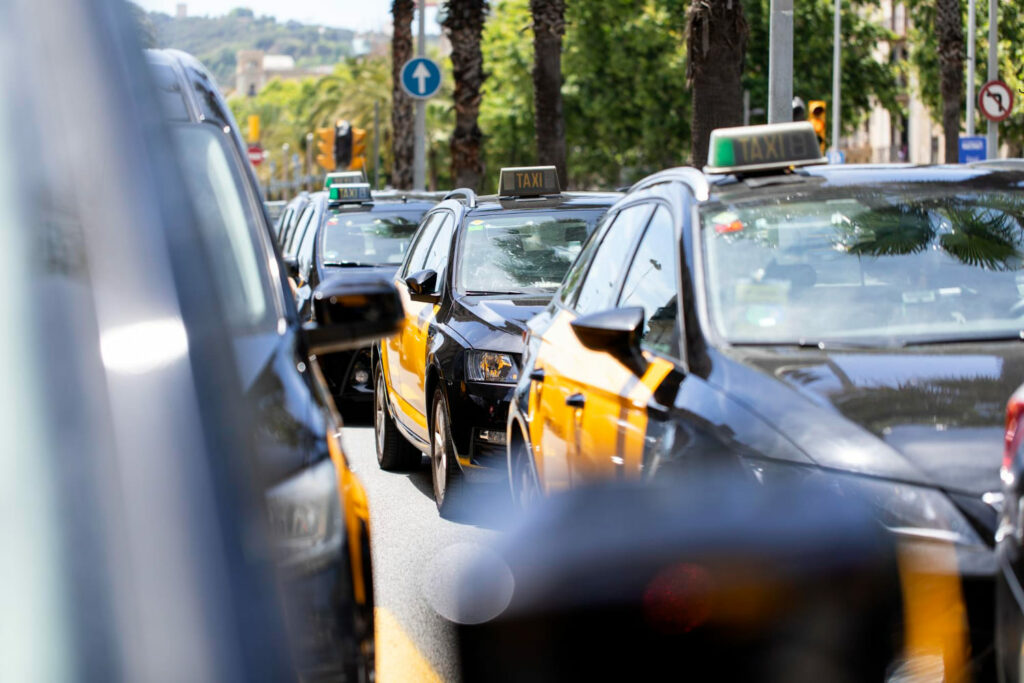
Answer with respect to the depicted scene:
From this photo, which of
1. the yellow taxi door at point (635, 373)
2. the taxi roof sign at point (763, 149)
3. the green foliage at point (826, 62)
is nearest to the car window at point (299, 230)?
the taxi roof sign at point (763, 149)

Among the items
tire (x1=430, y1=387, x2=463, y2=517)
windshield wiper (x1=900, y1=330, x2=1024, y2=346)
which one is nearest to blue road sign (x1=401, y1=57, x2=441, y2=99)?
tire (x1=430, y1=387, x2=463, y2=517)

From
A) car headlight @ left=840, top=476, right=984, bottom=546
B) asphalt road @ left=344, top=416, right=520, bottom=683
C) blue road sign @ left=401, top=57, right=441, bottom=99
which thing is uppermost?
blue road sign @ left=401, top=57, right=441, bottom=99

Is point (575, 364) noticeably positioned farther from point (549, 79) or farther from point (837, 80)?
point (837, 80)

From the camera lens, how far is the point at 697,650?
11.9 feet

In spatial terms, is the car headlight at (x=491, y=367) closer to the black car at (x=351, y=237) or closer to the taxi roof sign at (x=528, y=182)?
the taxi roof sign at (x=528, y=182)

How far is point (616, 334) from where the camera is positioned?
14.9 ft

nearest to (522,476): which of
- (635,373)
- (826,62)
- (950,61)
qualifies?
(635,373)

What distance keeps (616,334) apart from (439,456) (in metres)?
Answer: 3.63

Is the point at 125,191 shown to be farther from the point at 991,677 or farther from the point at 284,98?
the point at 284,98

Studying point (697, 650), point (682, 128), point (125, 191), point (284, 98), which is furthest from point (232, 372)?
point (284, 98)

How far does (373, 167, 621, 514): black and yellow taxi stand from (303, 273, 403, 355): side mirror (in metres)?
3.67

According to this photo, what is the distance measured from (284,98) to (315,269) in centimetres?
14258

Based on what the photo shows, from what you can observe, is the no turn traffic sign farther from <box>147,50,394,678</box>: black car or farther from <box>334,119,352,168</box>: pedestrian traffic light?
<box>147,50,394,678</box>: black car

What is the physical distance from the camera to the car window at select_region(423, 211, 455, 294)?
29.8 ft
